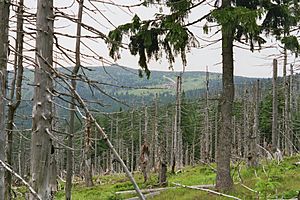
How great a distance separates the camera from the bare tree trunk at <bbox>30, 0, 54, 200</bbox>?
3.09 m

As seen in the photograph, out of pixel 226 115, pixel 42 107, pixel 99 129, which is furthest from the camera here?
pixel 226 115

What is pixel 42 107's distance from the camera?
122 inches

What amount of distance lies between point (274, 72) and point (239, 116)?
35946 mm

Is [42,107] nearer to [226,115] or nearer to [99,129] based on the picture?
[99,129]

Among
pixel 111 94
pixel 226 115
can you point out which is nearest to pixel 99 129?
pixel 111 94

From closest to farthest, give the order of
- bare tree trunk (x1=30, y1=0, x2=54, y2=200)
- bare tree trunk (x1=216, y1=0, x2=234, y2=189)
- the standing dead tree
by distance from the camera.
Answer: the standing dead tree → bare tree trunk (x1=30, y1=0, x2=54, y2=200) → bare tree trunk (x1=216, y1=0, x2=234, y2=189)

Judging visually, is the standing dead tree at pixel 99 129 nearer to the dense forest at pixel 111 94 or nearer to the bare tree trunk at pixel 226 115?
the dense forest at pixel 111 94

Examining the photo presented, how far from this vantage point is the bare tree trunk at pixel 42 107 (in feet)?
10.1

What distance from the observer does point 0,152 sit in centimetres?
316

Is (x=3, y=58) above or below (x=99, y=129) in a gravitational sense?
above

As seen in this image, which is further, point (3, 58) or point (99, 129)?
point (3, 58)

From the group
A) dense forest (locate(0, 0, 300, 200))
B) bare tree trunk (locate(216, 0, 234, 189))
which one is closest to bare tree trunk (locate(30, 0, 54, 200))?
dense forest (locate(0, 0, 300, 200))

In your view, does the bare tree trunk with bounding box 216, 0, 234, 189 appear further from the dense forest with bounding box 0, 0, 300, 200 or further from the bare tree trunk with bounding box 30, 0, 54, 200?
the bare tree trunk with bounding box 30, 0, 54, 200

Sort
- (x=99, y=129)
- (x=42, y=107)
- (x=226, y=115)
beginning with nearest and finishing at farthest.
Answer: (x=99, y=129)
(x=42, y=107)
(x=226, y=115)
